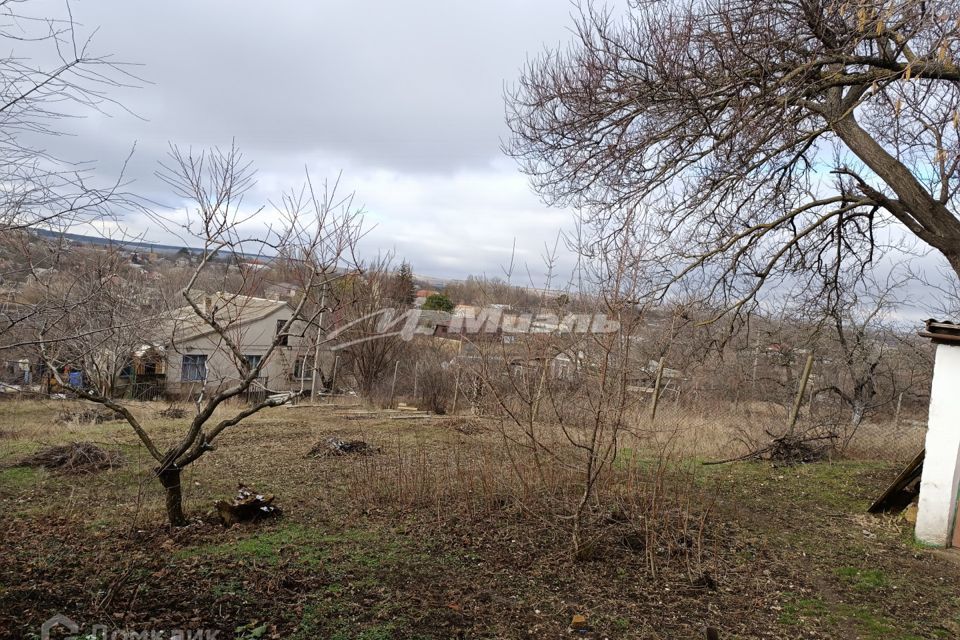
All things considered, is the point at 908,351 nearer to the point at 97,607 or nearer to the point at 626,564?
the point at 626,564

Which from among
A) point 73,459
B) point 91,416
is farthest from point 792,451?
point 91,416

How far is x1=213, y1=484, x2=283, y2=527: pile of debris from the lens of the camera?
189 inches

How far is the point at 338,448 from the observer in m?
8.29

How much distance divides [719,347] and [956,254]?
2285 mm

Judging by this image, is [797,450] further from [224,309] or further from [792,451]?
[224,309]

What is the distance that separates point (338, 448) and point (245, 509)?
3.45m

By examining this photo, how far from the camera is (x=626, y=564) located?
4.31 meters

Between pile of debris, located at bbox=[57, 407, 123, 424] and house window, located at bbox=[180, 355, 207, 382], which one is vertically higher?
house window, located at bbox=[180, 355, 207, 382]

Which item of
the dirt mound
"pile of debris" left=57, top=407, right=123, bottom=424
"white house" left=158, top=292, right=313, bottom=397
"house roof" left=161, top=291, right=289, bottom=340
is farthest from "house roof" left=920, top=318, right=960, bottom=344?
"pile of debris" left=57, top=407, right=123, bottom=424

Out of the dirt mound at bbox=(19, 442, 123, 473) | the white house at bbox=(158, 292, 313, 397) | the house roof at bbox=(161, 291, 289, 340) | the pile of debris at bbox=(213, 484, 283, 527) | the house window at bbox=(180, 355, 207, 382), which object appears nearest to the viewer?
the house roof at bbox=(161, 291, 289, 340)

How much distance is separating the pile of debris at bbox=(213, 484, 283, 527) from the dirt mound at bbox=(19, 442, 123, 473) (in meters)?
2.68

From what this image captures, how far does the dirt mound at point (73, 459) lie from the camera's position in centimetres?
666

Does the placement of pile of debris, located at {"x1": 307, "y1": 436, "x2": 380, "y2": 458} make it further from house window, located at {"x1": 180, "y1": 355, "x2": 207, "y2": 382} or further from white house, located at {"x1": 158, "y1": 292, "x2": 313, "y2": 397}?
house window, located at {"x1": 180, "y1": 355, "x2": 207, "y2": 382}

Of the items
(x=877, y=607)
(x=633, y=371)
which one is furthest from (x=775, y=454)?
(x=633, y=371)
